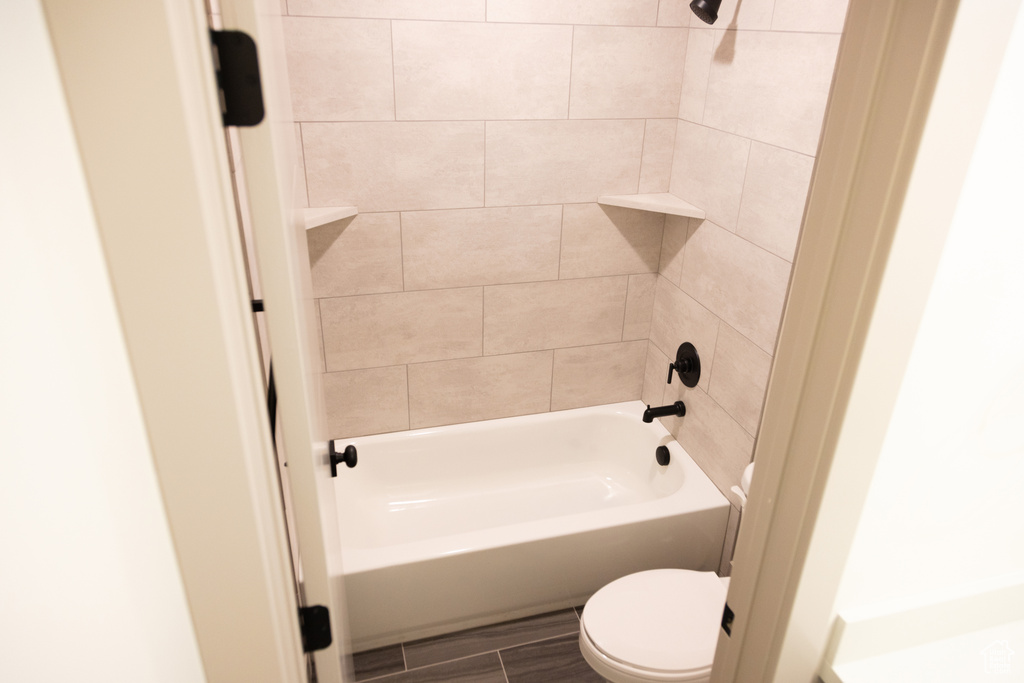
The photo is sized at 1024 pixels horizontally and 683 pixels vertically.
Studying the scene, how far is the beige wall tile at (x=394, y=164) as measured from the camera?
2203 millimetres

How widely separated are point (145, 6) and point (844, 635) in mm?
1224

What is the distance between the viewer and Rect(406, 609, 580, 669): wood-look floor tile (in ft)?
7.11

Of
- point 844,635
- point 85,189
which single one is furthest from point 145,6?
point 844,635

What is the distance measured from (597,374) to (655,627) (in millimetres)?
1277

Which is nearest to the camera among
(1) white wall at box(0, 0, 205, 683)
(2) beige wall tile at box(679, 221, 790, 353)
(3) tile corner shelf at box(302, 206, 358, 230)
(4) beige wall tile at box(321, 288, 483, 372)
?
(1) white wall at box(0, 0, 205, 683)

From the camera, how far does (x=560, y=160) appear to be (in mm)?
2426

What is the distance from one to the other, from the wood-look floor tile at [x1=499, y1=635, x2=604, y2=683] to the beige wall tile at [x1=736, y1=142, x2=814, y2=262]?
4.72 ft

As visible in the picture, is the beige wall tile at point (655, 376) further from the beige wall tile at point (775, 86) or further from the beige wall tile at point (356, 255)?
the beige wall tile at point (356, 255)

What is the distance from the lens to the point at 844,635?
1.05 meters

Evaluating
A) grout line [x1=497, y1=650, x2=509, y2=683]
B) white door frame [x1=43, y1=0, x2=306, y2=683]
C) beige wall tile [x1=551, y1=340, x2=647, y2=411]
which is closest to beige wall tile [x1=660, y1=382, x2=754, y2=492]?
beige wall tile [x1=551, y1=340, x2=647, y2=411]

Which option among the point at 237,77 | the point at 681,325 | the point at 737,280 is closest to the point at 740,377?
the point at 737,280

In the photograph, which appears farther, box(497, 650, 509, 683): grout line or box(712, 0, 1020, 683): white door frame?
box(497, 650, 509, 683): grout line

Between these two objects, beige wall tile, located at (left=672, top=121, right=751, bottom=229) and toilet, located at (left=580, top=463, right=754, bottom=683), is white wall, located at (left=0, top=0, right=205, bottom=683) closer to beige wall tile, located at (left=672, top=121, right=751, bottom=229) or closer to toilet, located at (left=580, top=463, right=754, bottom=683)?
toilet, located at (left=580, top=463, right=754, bottom=683)

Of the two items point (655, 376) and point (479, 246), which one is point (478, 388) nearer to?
point (479, 246)
